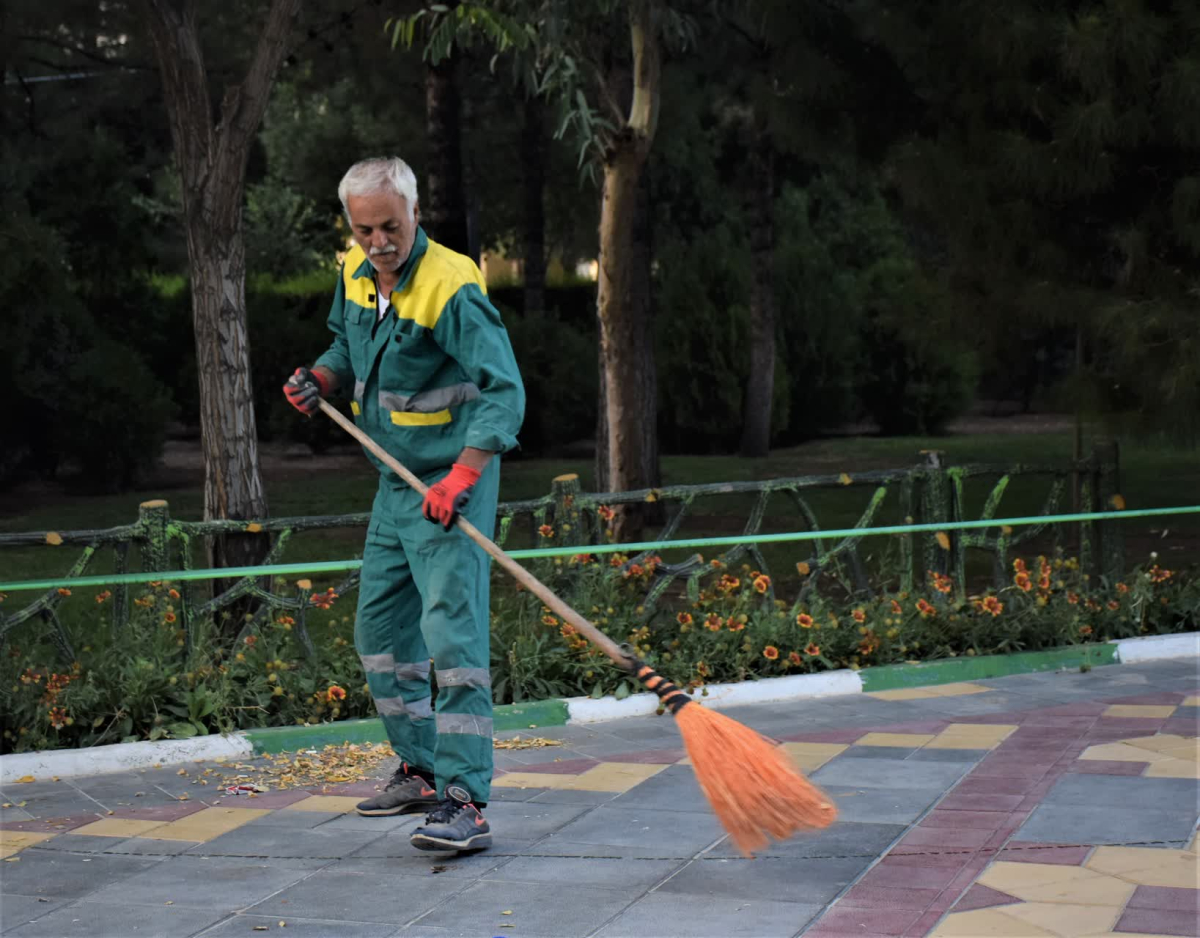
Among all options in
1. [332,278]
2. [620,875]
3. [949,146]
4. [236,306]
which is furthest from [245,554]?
[332,278]

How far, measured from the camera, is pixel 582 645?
293 inches

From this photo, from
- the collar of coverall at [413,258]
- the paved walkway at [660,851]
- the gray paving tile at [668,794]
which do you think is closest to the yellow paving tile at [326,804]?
the paved walkway at [660,851]

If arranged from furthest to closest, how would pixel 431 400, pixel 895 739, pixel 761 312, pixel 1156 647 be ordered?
pixel 761 312 → pixel 1156 647 → pixel 895 739 → pixel 431 400

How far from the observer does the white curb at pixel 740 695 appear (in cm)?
710

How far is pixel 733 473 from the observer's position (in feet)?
68.7

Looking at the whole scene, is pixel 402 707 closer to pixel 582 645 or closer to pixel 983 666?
pixel 582 645

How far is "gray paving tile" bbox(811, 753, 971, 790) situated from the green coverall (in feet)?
4.68

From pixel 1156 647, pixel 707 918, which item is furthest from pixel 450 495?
pixel 1156 647

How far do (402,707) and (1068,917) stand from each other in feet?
7.28

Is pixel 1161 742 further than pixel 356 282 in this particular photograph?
Yes

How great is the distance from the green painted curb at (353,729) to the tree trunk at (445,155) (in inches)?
371

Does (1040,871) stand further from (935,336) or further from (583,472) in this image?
(583,472)

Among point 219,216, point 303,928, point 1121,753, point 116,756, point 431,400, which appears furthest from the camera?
point 219,216

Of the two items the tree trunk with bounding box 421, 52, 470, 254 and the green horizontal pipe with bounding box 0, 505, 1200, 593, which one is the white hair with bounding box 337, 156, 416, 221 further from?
the tree trunk with bounding box 421, 52, 470, 254
